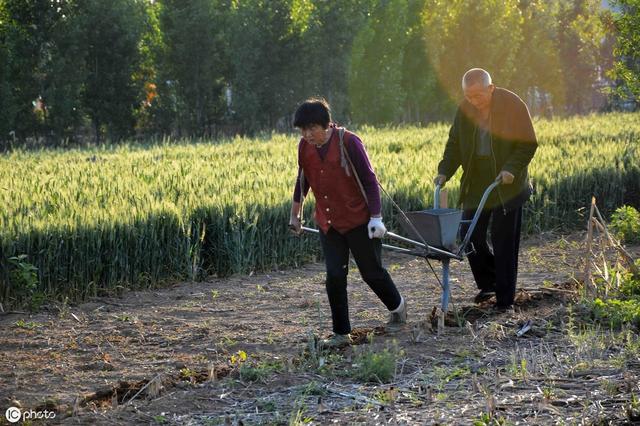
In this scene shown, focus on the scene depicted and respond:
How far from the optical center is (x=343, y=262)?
654 cm

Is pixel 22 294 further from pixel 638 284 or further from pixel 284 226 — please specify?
pixel 638 284

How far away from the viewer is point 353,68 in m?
40.3

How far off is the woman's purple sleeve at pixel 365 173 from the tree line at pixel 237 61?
2139 centimetres

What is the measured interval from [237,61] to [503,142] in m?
30.1

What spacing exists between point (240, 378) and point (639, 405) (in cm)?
212

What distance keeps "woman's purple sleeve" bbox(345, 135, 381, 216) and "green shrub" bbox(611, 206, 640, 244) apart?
16.8 ft

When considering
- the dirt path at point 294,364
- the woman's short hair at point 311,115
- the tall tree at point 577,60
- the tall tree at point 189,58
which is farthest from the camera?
the tall tree at point 577,60

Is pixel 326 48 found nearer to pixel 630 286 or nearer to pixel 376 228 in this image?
pixel 630 286

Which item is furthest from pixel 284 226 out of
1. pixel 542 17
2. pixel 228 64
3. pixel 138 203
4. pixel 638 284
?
pixel 542 17

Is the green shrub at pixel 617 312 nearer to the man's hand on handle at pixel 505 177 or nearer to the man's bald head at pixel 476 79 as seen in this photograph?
the man's hand on handle at pixel 505 177

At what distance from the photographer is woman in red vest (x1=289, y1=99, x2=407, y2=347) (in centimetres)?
625

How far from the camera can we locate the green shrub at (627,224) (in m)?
10.8

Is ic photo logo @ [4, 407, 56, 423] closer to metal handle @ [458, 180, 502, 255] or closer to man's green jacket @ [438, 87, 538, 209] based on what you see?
metal handle @ [458, 180, 502, 255]

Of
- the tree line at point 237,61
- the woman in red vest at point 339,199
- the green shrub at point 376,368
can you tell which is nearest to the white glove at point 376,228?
the woman in red vest at point 339,199
